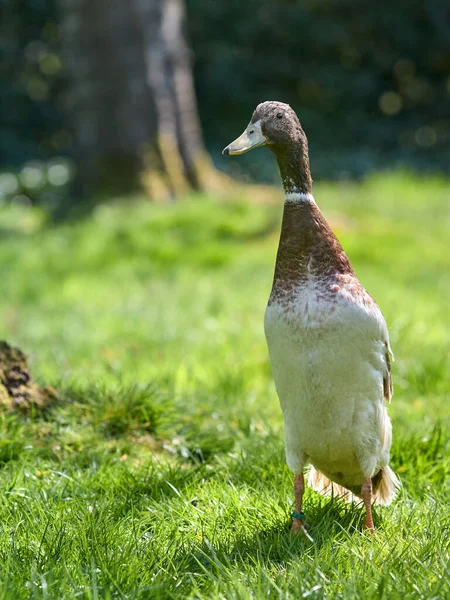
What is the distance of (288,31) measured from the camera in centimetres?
1617

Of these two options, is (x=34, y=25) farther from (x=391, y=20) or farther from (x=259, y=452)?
(x=259, y=452)

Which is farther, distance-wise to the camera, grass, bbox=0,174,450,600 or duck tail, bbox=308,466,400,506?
duck tail, bbox=308,466,400,506

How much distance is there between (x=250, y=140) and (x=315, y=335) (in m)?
0.72

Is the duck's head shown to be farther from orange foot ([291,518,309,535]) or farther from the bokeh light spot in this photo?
the bokeh light spot

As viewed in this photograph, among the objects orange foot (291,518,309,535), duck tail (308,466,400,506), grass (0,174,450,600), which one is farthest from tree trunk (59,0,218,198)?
orange foot (291,518,309,535)

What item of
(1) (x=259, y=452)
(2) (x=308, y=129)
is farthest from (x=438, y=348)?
(2) (x=308, y=129)

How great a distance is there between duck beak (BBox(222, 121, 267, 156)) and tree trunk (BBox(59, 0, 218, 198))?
7.04 meters

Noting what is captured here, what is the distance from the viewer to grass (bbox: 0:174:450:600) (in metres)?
2.61

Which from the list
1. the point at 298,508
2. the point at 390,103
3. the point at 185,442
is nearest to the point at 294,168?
the point at 298,508

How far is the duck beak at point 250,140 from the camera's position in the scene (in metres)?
2.92

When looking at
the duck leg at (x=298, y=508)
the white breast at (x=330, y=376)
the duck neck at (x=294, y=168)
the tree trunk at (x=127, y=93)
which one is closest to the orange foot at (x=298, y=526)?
the duck leg at (x=298, y=508)

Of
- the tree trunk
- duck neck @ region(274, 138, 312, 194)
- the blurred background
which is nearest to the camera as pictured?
duck neck @ region(274, 138, 312, 194)

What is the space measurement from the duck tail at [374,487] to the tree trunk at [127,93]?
22.3 ft

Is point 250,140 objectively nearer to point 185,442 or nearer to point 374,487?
point 374,487
